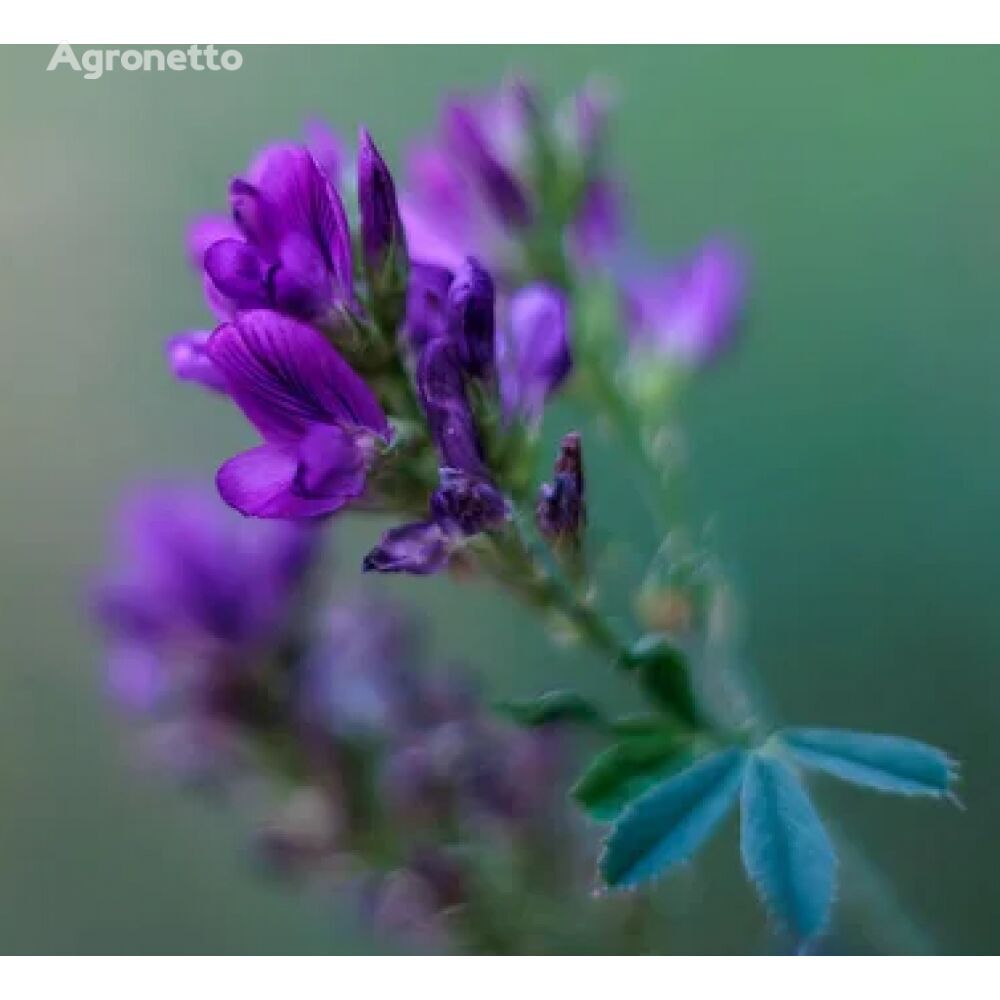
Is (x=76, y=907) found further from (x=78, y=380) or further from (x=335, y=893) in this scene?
(x=335, y=893)

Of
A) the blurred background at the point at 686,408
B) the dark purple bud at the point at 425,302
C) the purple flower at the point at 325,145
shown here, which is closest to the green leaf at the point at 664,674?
the dark purple bud at the point at 425,302

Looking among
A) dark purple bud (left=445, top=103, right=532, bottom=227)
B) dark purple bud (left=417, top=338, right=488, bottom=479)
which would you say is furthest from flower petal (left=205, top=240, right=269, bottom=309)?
dark purple bud (left=445, top=103, right=532, bottom=227)

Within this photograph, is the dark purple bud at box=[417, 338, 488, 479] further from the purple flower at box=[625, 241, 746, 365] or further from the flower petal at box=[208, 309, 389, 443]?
the purple flower at box=[625, 241, 746, 365]

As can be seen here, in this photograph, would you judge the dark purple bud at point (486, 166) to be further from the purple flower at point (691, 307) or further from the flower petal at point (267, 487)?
the flower petal at point (267, 487)

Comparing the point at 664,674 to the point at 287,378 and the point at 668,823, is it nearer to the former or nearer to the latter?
the point at 668,823

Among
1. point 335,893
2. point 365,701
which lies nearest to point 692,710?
point 365,701

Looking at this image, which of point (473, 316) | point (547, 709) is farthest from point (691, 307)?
point (547, 709)
